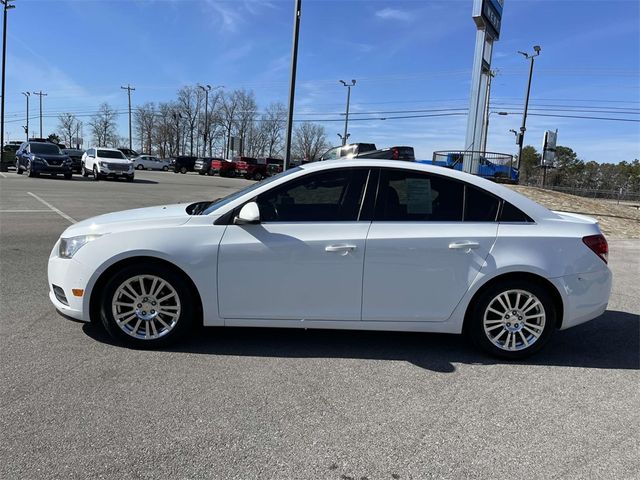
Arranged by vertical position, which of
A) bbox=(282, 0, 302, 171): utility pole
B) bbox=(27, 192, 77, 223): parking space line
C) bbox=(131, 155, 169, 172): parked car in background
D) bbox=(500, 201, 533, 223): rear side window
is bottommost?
bbox=(27, 192, 77, 223): parking space line

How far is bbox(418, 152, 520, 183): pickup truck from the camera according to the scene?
18438mm

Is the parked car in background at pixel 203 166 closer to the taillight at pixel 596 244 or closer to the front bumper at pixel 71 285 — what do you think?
the front bumper at pixel 71 285

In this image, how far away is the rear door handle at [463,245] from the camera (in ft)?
13.1

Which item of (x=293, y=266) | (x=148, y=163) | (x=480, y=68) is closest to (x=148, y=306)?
(x=293, y=266)

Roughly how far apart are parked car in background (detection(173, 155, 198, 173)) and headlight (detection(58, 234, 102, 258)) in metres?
50.5

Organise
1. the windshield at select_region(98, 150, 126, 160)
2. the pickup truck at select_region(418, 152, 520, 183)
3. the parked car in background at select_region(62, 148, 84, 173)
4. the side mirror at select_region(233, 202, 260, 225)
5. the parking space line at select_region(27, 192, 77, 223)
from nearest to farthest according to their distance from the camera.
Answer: the side mirror at select_region(233, 202, 260, 225)
the parking space line at select_region(27, 192, 77, 223)
the pickup truck at select_region(418, 152, 520, 183)
the windshield at select_region(98, 150, 126, 160)
the parked car in background at select_region(62, 148, 84, 173)

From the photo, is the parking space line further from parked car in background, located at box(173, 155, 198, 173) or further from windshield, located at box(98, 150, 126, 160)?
parked car in background, located at box(173, 155, 198, 173)

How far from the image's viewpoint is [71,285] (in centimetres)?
402

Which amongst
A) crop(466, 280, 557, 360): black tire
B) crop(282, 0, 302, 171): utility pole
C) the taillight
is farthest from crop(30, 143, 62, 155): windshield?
the taillight

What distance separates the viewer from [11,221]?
35.6ft

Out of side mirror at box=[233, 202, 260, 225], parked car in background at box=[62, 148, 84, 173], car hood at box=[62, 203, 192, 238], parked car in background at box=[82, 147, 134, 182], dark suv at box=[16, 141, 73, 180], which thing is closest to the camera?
side mirror at box=[233, 202, 260, 225]

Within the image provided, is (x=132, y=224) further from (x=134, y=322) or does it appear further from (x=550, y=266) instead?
(x=550, y=266)

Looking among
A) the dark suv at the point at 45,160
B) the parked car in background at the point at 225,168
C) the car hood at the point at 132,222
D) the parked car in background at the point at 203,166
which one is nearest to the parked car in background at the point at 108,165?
the dark suv at the point at 45,160

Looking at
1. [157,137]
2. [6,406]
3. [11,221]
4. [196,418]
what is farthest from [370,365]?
[157,137]
